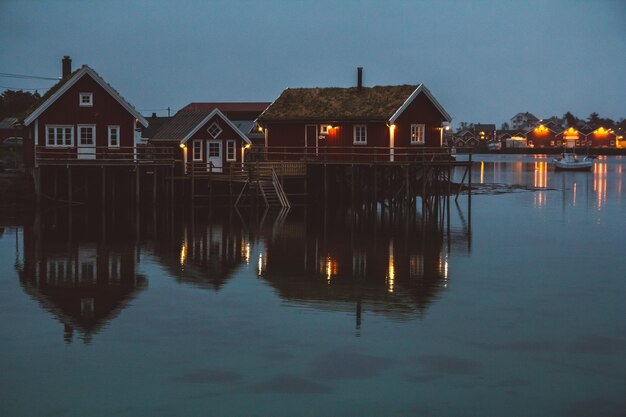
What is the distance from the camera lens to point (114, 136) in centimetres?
4950

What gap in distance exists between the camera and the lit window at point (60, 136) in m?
48.3

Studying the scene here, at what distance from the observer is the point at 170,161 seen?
165 ft

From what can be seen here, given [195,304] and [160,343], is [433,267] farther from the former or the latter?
[160,343]

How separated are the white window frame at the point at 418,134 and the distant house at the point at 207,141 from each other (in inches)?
373

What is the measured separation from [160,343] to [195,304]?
13.3 ft

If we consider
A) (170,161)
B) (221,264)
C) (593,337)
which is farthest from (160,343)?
(170,161)

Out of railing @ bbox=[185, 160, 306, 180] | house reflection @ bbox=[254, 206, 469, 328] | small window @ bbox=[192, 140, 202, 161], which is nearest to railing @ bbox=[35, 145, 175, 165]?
railing @ bbox=[185, 160, 306, 180]

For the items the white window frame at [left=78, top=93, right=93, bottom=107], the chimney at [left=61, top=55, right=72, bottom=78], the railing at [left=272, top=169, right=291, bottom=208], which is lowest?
the railing at [left=272, top=169, right=291, bottom=208]

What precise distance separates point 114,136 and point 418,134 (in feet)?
55.2

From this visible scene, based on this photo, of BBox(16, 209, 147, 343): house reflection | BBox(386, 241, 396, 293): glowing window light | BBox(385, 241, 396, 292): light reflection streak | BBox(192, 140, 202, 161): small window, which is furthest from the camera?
BBox(192, 140, 202, 161): small window

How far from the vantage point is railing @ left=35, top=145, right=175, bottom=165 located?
156 feet

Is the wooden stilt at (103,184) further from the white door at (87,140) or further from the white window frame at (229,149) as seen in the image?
the white window frame at (229,149)

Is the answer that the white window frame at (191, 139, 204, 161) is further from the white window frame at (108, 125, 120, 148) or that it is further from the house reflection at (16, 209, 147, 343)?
the house reflection at (16, 209, 147, 343)

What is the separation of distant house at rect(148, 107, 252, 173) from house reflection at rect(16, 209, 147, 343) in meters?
12.9
